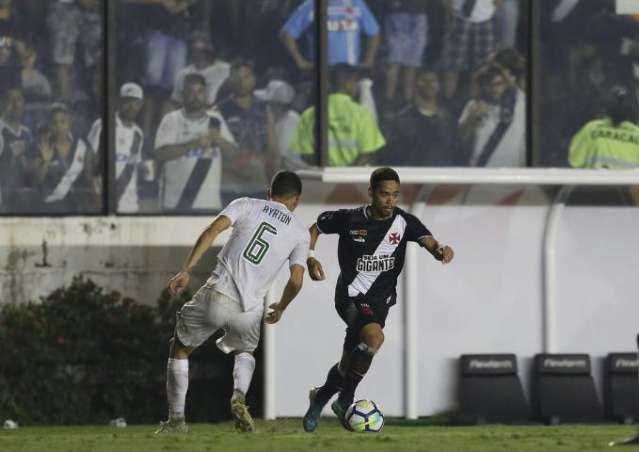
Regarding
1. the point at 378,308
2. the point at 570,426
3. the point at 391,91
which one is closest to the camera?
the point at 378,308

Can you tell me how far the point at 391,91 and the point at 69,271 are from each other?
141 inches

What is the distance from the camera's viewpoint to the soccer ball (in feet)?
50.5

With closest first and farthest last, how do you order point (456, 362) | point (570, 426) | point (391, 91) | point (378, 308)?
point (378, 308)
point (570, 426)
point (456, 362)
point (391, 91)

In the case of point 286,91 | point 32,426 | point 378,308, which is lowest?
point 32,426

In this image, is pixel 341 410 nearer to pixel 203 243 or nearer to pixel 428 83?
pixel 203 243

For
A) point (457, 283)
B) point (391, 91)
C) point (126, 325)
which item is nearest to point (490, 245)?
point (457, 283)

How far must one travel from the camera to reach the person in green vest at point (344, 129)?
20.3 meters

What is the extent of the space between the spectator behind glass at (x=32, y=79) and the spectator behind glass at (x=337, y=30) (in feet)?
7.61

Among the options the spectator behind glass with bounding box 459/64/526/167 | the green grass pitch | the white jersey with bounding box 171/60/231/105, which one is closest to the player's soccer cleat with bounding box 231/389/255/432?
the green grass pitch

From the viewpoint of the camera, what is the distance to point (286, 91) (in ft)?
66.6

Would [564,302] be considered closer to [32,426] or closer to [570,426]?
[570,426]

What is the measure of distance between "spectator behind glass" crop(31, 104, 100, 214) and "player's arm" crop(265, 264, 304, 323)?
5.34 m

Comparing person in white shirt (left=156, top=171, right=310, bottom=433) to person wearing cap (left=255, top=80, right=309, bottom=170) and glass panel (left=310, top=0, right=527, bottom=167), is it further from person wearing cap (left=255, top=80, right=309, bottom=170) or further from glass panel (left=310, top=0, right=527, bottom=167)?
glass panel (left=310, top=0, right=527, bottom=167)

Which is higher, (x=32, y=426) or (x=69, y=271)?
(x=69, y=271)
